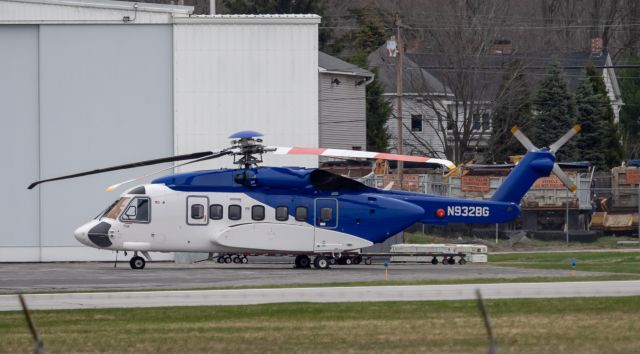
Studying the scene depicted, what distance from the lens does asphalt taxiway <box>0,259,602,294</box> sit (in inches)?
1029

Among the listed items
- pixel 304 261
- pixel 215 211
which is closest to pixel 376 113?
pixel 304 261

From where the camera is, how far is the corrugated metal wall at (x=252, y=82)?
38.2 m

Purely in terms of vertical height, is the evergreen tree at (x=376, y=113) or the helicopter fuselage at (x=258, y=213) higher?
the evergreen tree at (x=376, y=113)

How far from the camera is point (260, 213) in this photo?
32625 mm

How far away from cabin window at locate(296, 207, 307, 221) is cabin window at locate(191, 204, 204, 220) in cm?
260

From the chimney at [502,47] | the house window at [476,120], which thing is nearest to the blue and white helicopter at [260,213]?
the house window at [476,120]

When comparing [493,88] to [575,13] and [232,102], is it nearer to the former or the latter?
[575,13]

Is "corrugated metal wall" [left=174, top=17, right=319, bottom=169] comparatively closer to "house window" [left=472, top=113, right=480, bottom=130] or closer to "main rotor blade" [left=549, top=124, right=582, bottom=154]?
"main rotor blade" [left=549, top=124, right=582, bottom=154]

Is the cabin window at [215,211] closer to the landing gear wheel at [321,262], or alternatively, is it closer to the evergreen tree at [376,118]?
the landing gear wheel at [321,262]

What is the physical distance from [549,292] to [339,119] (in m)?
43.0

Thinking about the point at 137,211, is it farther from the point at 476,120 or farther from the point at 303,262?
the point at 476,120

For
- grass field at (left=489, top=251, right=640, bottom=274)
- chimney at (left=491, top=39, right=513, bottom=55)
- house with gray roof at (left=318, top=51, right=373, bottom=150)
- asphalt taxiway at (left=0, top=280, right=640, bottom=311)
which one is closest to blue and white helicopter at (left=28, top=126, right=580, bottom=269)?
grass field at (left=489, top=251, right=640, bottom=274)

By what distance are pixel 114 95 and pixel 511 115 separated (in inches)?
1566

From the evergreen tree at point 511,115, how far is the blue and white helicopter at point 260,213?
39801 mm
